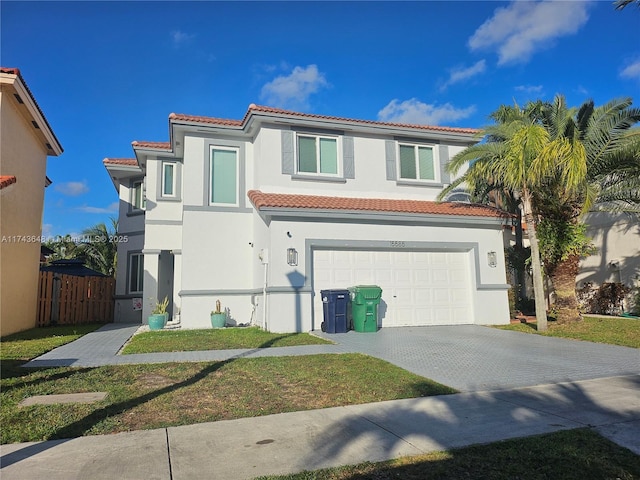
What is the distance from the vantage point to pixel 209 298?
14930 millimetres

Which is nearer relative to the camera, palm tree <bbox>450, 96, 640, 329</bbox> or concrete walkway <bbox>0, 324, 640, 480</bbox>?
concrete walkway <bbox>0, 324, 640, 480</bbox>

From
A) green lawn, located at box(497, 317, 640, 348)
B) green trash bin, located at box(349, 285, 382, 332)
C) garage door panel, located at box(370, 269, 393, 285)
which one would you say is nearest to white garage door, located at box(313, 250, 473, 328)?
garage door panel, located at box(370, 269, 393, 285)

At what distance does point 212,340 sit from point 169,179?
8.69 metres

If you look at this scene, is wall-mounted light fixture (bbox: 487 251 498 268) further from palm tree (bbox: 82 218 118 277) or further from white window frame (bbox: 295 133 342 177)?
palm tree (bbox: 82 218 118 277)

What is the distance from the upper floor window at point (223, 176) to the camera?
51.0 ft

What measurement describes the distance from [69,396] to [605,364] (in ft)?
28.8

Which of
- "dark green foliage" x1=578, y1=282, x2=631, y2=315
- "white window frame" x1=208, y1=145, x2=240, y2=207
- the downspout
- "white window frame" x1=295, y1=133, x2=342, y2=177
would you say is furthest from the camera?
"dark green foliage" x1=578, y1=282, x2=631, y2=315

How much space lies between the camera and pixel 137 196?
1986 cm

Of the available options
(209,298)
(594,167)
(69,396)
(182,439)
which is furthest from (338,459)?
(594,167)

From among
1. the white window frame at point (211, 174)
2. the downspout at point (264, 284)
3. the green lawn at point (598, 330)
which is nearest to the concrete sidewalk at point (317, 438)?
Answer: the green lawn at point (598, 330)

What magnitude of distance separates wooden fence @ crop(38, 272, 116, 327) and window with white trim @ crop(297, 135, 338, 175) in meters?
10.3

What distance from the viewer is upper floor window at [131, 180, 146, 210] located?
19.6 meters

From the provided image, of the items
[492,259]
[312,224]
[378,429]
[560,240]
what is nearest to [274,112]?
[312,224]

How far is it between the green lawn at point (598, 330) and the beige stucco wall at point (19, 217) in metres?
14.4
